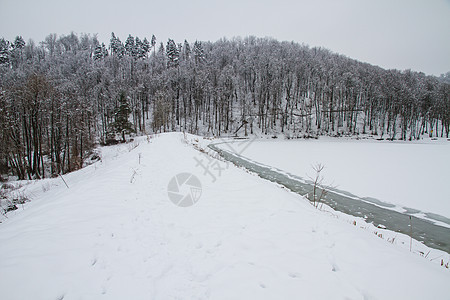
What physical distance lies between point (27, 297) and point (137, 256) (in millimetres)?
1335

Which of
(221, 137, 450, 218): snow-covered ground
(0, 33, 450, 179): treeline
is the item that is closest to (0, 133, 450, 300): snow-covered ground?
(221, 137, 450, 218): snow-covered ground

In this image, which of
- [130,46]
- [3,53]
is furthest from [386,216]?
[3,53]

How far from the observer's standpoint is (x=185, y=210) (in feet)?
17.4

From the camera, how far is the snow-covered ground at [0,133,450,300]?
8.67ft

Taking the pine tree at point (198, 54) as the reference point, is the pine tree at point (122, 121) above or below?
below

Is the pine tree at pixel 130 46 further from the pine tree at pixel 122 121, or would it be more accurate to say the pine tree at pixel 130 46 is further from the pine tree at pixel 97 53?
the pine tree at pixel 122 121

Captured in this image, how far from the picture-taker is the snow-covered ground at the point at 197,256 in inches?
104

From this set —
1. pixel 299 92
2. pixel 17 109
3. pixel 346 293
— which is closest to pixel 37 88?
pixel 17 109

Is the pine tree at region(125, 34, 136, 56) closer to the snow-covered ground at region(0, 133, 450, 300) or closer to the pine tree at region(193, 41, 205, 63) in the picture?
the pine tree at region(193, 41, 205, 63)

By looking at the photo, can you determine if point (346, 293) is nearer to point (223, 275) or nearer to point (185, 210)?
point (223, 275)

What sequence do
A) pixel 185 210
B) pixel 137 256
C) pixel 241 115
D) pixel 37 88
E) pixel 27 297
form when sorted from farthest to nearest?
pixel 241 115 → pixel 37 88 → pixel 185 210 → pixel 137 256 → pixel 27 297

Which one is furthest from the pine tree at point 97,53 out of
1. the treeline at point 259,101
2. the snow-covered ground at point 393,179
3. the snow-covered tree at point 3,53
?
the snow-covered ground at point 393,179

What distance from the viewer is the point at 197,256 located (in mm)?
3465

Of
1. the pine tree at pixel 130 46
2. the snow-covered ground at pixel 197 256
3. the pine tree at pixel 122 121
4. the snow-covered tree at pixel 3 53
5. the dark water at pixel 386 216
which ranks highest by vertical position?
the pine tree at pixel 130 46
